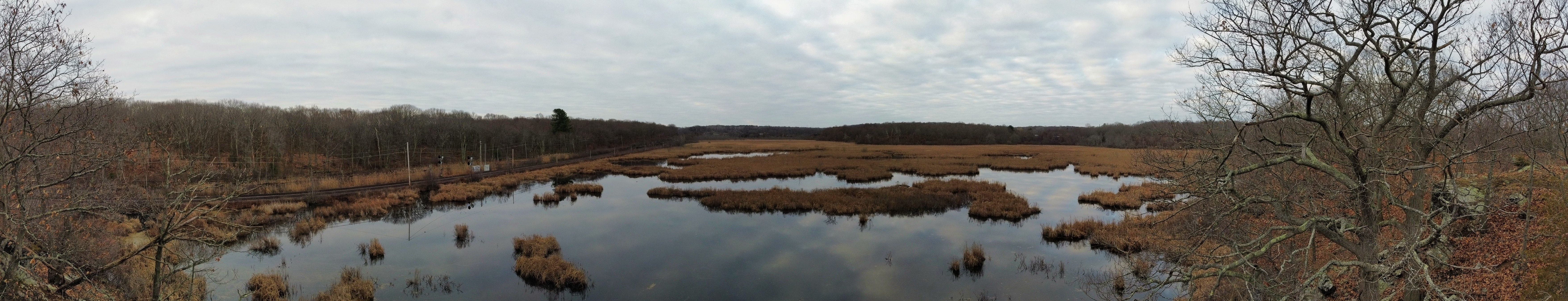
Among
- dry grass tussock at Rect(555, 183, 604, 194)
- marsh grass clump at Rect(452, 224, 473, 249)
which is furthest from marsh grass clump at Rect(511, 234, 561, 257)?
dry grass tussock at Rect(555, 183, 604, 194)

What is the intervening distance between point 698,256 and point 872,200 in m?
12.3

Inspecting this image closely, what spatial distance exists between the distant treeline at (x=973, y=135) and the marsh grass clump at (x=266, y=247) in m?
81.4

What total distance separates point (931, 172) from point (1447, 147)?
34511mm

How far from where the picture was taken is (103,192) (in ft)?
40.0

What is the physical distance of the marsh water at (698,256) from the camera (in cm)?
1438

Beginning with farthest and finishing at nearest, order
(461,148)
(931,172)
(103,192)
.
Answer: (461,148)
(931,172)
(103,192)

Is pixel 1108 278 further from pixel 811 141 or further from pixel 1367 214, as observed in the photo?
pixel 811 141

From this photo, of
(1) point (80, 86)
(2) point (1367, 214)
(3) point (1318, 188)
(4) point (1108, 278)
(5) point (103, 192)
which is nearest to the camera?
(2) point (1367, 214)

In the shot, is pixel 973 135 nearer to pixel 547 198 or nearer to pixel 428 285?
pixel 547 198

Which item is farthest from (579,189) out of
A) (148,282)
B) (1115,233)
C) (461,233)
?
(1115,233)

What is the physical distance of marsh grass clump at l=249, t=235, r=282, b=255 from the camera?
17.9 meters

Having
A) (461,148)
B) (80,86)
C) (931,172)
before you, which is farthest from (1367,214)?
(461,148)

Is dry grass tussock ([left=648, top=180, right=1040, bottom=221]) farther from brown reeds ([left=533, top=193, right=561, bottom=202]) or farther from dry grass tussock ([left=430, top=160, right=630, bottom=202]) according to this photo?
dry grass tussock ([left=430, top=160, right=630, bottom=202])

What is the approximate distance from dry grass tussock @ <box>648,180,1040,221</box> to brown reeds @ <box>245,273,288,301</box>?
16167 mm
